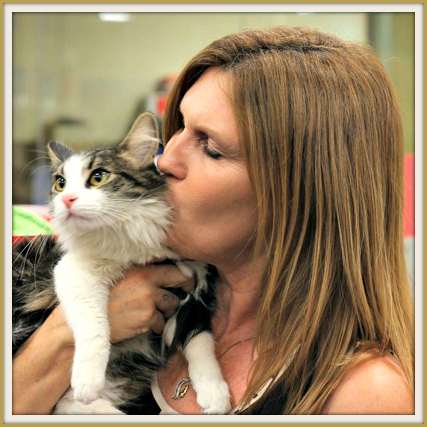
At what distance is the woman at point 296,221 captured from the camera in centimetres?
120

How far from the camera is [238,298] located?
4.71 feet

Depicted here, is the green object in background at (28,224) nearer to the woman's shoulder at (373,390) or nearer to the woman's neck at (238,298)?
the woman's neck at (238,298)

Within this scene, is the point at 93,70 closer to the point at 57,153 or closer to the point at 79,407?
the point at 57,153

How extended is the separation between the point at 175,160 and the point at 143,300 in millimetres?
343

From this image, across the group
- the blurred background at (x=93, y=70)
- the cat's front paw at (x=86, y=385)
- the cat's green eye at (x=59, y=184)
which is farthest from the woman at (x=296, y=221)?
the blurred background at (x=93, y=70)

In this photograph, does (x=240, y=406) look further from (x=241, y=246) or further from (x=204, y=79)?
(x=204, y=79)

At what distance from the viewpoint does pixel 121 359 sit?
139 centimetres

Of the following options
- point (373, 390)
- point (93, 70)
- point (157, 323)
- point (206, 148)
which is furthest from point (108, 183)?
point (93, 70)

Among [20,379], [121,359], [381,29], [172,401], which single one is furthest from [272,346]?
[381,29]

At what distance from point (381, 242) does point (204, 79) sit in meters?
0.56

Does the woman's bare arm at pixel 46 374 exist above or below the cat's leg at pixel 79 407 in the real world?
above

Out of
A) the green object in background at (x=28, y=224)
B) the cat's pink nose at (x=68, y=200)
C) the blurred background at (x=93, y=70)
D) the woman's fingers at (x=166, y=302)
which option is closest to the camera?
the cat's pink nose at (x=68, y=200)

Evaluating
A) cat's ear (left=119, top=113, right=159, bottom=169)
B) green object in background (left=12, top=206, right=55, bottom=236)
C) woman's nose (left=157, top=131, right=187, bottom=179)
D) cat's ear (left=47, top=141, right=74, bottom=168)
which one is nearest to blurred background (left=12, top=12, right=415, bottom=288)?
green object in background (left=12, top=206, right=55, bottom=236)

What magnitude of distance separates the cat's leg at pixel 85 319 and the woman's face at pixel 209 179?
0.72 ft
